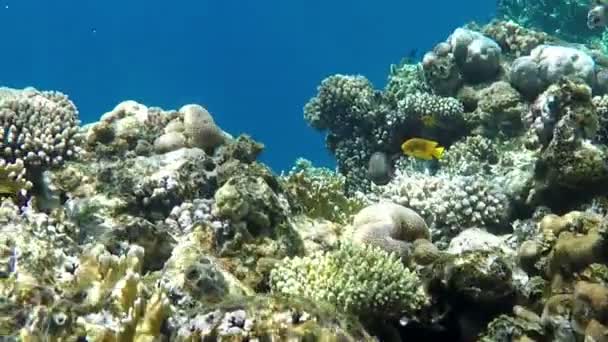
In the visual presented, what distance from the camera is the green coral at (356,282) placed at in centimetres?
471

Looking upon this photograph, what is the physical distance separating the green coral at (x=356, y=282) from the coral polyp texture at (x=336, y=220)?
0.6 inches

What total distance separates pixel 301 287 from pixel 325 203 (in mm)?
3148

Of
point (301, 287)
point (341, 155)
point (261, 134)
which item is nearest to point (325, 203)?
point (301, 287)

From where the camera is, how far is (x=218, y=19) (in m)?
134

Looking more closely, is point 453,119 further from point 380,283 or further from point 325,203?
point 380,283

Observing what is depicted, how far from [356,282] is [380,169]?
6.65 metres

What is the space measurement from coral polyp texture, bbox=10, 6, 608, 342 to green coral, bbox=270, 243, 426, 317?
0.05 ft

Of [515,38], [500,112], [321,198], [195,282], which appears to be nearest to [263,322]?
[195,282]

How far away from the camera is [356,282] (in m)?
4.81

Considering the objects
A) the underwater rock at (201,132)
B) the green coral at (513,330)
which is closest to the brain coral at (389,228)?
the green coral at (513,330)

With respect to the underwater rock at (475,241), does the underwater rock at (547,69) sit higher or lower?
higher

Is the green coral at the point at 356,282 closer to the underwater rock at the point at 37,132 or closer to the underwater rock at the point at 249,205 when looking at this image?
the underwater rock at the point at 249,205

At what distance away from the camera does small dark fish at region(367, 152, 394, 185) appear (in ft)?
36.9

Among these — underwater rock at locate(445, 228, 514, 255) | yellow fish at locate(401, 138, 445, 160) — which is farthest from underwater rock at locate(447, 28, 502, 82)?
underwater rock at locate(445, 228, 514, 255)
